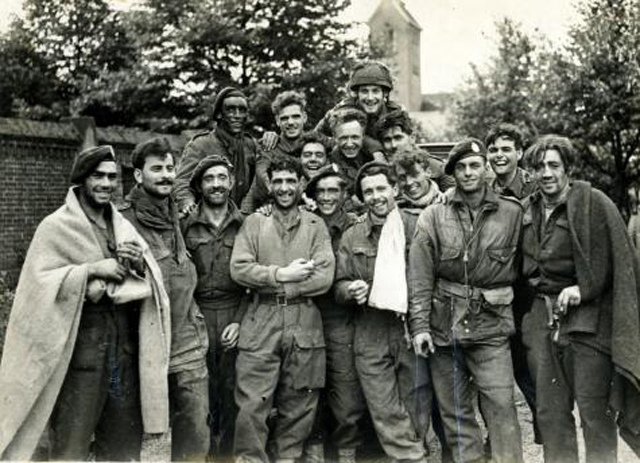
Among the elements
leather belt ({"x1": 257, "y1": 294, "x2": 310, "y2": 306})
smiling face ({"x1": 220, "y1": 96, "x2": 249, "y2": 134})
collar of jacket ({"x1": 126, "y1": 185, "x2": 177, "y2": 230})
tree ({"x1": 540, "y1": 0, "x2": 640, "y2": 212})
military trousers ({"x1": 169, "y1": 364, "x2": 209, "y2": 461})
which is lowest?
military trousers ({"x1": 169, "y1": 364, "x2": 209, "y2": 461})

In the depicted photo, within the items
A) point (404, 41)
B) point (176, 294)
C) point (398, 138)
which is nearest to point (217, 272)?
point (176, 294)

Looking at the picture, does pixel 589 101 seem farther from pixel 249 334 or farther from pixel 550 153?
pixel 249 334

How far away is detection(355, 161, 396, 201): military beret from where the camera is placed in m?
4.72

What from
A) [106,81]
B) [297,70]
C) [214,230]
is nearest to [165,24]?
[106,81]

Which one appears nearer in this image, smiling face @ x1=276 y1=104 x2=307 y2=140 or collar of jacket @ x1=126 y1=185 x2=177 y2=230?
collar of jacket @ x1=126 y1=185 x2=177 y2=230

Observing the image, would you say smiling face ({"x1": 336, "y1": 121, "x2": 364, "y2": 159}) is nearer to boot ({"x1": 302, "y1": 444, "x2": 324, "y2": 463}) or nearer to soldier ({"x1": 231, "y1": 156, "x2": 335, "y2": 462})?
soldier ({"x1": 231, "y1": 156, "x2": 335, "y2": 462})

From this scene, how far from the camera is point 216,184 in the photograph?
464 centimetres

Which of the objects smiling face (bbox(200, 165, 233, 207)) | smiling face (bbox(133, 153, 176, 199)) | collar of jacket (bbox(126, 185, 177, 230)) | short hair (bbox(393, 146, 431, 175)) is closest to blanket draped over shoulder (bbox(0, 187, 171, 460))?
collar of jacket (bbox(126, 185, 177, 230))

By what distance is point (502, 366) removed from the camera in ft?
14.3

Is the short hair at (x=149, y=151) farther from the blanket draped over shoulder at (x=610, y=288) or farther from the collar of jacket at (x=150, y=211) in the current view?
the blanket draped over shoulder at (x=610, y=288)

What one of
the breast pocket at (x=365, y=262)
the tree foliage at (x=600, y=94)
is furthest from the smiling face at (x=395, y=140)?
the tree foliage at (x=600, y=94)

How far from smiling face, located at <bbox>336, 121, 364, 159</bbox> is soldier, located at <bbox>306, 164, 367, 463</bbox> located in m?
0.69

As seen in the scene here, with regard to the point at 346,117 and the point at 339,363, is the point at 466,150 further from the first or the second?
the point at 339,363

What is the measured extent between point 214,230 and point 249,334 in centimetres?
75
